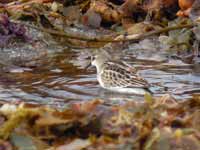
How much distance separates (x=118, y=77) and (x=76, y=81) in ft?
1.44

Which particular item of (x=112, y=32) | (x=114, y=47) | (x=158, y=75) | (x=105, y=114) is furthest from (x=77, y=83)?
(x=105, y=114)

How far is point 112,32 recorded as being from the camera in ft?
33.1

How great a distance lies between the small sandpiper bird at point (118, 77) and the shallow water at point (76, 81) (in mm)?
88

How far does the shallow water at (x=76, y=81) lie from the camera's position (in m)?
7.15

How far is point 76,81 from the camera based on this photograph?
774cm

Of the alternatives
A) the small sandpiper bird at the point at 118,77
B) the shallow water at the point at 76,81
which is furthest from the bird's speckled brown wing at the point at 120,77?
the shallow water at the point at 76,81

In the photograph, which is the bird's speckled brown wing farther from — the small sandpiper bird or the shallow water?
the shallow water

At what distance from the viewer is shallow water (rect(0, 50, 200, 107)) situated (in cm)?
715

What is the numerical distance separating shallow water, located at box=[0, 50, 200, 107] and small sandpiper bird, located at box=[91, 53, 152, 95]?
88 millimetres

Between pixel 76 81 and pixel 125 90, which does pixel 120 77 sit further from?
pixel 76 81

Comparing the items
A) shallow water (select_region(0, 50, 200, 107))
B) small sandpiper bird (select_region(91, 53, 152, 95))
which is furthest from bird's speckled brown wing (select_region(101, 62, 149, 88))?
shallow water (select_region(0, 50, 200, 107))

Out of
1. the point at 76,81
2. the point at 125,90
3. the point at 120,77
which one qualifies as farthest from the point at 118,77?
the point at 76,81

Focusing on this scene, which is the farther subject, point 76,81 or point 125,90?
point 76,81

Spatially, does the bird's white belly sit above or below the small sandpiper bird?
below
